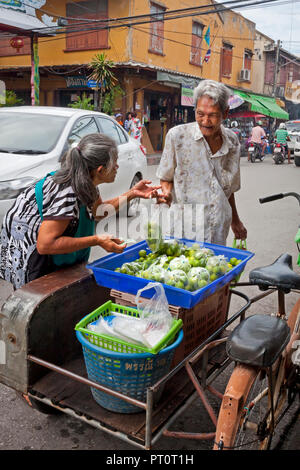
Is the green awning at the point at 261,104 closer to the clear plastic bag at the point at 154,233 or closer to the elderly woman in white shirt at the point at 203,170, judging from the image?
the elderly woman in white shirt at the point at 203,170

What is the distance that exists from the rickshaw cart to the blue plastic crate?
15cm

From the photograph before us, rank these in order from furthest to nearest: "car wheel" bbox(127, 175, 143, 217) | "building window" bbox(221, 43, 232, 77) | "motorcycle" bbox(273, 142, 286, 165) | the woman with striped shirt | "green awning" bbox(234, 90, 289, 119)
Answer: "green awning" bbox(234, 90, 289, 119) < "building window" bbox(221, 43, 232, 77) < "motorcycle" bbox(273, 142, 286, 165) < "car wheel" bbox(127, 175, 143, 217) < the woman with striped shirt

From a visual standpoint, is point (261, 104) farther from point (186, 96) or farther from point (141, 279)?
point (141, 279)

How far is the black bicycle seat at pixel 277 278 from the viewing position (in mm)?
2305

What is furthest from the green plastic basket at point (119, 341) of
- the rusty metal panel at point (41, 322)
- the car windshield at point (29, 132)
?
the car windshield at point (29, 132)

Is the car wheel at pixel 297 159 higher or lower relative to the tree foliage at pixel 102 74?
lower

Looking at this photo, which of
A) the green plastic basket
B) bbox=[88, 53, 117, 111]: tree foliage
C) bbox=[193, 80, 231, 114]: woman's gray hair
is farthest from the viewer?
bbox=[88, 53, 117, 111]: tree foliage

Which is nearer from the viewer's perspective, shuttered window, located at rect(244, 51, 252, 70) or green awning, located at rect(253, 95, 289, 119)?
green awning, located at rect(253, 95, 289, 119)

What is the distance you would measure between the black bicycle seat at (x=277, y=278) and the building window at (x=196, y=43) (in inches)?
800

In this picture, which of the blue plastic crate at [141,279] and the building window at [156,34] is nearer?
the blue plastic crate at [141,279]

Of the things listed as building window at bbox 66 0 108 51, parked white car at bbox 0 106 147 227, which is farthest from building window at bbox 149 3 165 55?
parked white car at bbox 0 106 147 227

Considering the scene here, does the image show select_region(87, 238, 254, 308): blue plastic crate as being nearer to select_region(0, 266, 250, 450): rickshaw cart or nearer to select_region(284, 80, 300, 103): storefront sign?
select_region(0, 266, 250, 450): rickshaw cart

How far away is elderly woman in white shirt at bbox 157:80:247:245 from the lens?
2975mm

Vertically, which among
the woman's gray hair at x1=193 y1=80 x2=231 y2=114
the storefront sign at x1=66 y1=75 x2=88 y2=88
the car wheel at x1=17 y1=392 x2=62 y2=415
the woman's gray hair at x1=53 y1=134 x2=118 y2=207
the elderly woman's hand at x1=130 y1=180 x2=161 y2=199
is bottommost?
the car wheel at x1=17 y1=392 x2=62 y2=415
